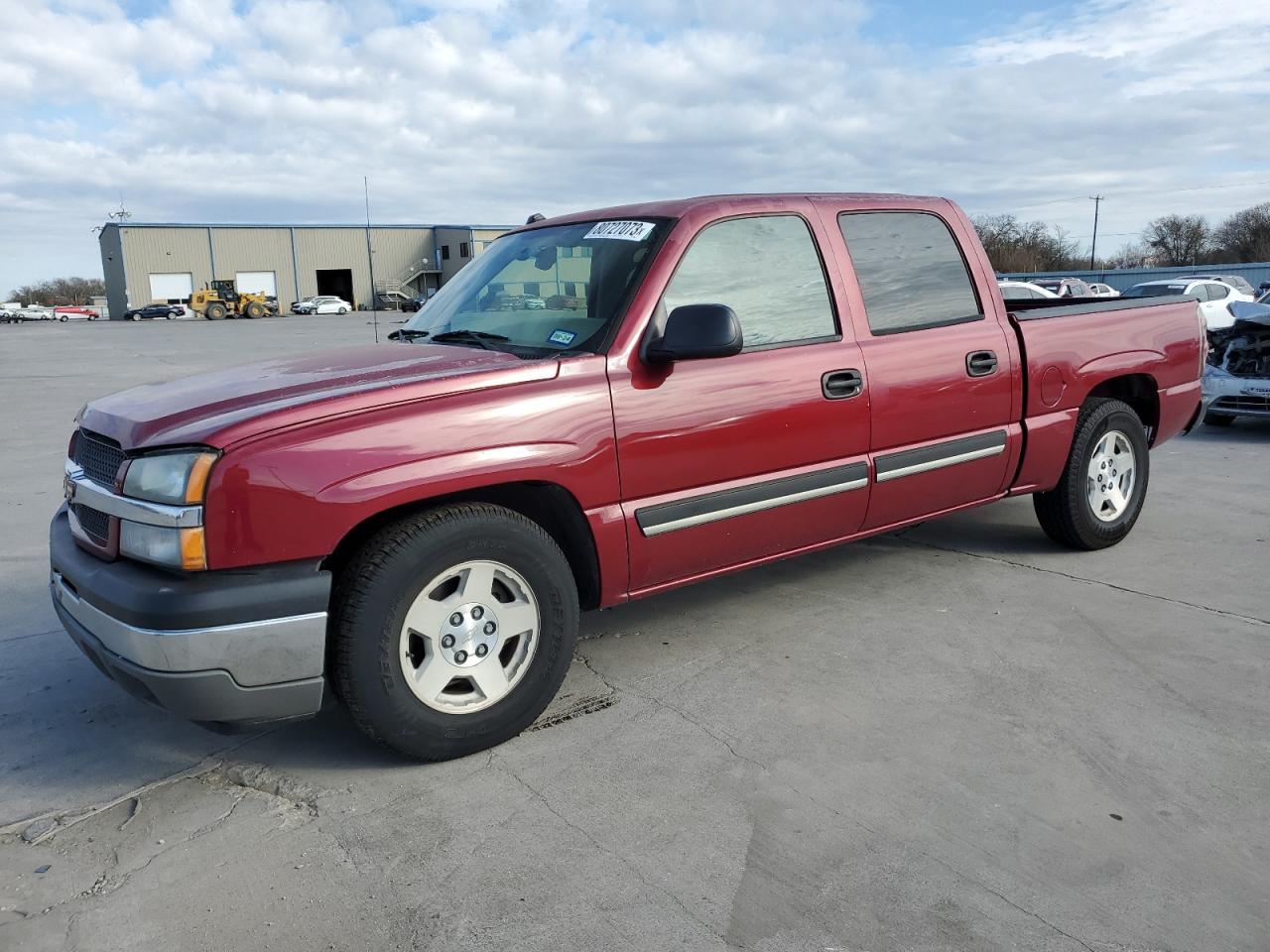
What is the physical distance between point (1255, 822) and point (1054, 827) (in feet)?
1.81

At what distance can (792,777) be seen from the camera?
304 centimetres

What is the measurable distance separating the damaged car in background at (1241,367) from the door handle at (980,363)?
6.15 m

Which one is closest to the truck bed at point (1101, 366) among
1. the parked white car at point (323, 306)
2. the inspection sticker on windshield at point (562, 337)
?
the inspection sticker on windshield at point (562, 337)

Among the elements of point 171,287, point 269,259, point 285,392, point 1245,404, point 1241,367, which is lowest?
point 1245,404

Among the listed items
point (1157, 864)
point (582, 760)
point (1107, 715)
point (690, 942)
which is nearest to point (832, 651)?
point (1107, 715)

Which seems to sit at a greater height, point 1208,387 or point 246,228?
point 246,228

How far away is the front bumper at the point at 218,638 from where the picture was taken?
A: 8.97 feet

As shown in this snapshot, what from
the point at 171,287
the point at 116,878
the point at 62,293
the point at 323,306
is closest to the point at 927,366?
the point at 116,878

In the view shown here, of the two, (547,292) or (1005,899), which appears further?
(547,292)

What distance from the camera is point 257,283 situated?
68188 mm

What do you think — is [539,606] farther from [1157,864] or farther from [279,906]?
[1157,864]

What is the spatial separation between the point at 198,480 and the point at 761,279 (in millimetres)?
2237

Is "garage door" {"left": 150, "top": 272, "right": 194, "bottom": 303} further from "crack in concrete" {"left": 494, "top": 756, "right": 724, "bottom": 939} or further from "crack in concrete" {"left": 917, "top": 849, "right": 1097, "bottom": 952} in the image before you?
"crack in concrete" {"left": 917, "top": 849, "right": 1097, "bottom": 952}

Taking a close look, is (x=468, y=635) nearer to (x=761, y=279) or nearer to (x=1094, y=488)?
(x=761, y=279)
